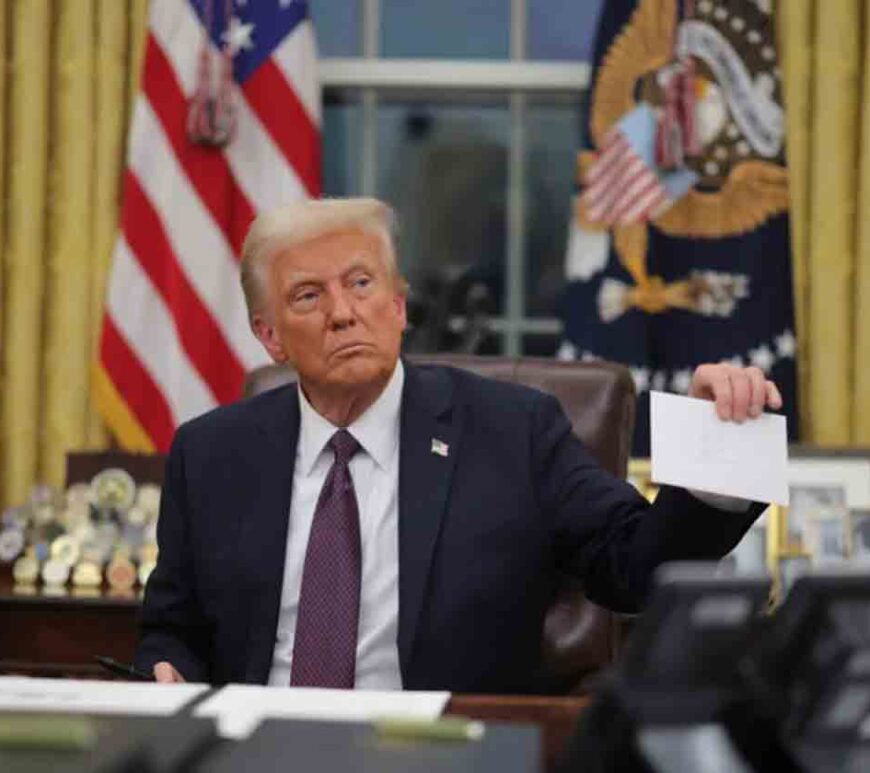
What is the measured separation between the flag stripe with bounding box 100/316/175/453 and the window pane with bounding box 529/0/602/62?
1318mm

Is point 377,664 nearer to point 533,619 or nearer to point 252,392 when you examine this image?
point 533,619

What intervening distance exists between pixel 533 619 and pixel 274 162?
186 centimetres

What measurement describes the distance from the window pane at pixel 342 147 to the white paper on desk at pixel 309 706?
107 inches

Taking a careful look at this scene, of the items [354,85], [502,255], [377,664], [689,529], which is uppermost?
[354,85]

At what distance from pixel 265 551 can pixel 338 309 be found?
Result: 1.19ft

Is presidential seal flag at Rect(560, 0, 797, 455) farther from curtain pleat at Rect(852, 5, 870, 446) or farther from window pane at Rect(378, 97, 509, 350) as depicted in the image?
window pane at Rect(378, 97, 509, 350)

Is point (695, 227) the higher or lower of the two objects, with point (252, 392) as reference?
higher

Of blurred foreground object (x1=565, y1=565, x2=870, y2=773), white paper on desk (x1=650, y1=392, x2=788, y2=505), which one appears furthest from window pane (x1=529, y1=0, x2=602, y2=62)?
blurred foreground object (x1=565, y1=565, x2=870, y2=773)

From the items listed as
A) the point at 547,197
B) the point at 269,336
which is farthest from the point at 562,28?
the point at 269,336

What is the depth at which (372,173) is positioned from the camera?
409 cm

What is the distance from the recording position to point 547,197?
13.4 ft

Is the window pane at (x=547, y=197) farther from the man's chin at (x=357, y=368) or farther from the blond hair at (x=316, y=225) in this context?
the man's chin at (x=357, y=368)

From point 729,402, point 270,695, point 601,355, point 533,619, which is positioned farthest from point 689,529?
point 601,355

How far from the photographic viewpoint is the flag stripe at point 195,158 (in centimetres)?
370
